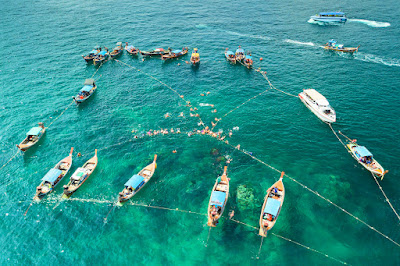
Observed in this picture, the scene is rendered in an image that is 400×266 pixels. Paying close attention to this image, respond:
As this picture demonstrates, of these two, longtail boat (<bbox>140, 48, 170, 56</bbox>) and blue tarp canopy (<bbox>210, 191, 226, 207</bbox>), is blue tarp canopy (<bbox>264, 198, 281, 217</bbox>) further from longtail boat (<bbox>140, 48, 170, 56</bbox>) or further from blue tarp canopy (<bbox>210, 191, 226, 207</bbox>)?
longtail boat (<bbox>140, 48, 170, 56</bbox>)

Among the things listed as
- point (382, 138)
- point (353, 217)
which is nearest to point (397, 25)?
point (382, 138)

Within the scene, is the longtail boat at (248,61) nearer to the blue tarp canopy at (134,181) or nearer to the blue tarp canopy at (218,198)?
the blue tarp canopy at (218,198)

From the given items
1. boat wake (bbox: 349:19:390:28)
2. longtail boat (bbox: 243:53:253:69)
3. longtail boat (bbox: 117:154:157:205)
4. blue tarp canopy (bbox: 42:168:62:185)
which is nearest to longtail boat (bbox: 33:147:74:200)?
blue tarp canopy (bbox: 42:168:62:185)

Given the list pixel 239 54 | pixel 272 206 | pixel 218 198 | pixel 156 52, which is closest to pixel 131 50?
pixel 156 52

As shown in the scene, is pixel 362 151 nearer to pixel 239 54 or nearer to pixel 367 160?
pixel 367 160

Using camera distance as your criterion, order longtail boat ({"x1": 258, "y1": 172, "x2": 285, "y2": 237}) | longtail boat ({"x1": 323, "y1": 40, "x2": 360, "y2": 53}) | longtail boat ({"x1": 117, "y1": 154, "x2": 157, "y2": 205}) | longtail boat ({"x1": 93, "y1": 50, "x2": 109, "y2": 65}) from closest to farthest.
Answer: longtail boat ({"x1": 258, "y1": 172, "x2": 285, "y2": 237}) < longtail boat ({"x1": 117, "y1": 154, "x2": 157, "y2": 205}) < longtail boat ({"x1": 93, "y1": 50, "x2": 109, "y2": 65}) < longtail boat ({"x1": 323, "y1": 40, "x2": 360, "y2": 53})

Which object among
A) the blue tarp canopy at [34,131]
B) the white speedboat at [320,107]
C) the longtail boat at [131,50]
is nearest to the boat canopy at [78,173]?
the blue tarp canopy at [34,131]
